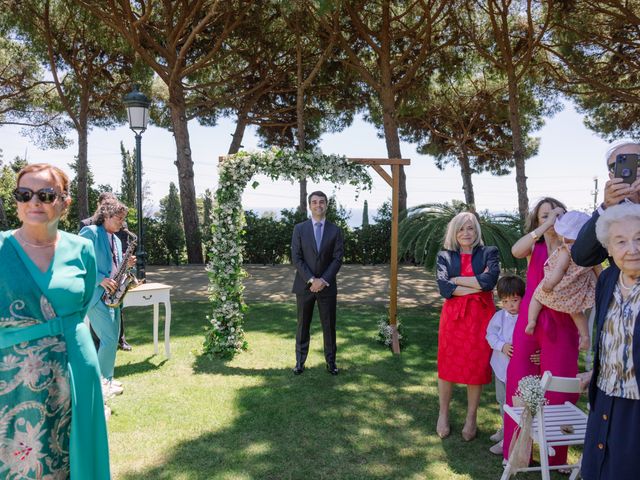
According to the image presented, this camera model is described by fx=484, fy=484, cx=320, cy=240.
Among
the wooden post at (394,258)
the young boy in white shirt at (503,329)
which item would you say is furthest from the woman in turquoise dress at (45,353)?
the wooden post at (394,258)

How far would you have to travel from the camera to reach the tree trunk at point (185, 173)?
46.1ft

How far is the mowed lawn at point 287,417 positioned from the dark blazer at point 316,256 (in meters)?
1.08

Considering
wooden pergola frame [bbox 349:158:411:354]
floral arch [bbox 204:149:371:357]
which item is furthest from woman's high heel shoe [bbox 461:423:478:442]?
floral arch [bbox 204:149:371:357]

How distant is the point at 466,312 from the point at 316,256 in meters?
2.01

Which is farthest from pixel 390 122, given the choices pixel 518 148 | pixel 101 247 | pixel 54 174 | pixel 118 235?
pixel 54 174

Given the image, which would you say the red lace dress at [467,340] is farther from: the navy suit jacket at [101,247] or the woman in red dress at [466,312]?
the navy suit jacket at [101,247]

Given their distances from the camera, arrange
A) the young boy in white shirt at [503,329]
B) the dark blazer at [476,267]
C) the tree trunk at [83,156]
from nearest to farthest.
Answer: the young boy in white shirt at [503,329] → the dark blazer at [476,267] → the tree trunk at [83,156]

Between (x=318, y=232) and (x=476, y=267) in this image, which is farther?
(x=318, y=232)

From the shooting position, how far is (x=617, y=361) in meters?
2.06

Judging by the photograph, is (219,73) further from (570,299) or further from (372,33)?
(570,299)

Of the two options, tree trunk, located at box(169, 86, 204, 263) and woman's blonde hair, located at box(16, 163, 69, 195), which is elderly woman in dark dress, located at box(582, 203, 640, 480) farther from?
tree trunk, located at box(169, 86, 204, 263)

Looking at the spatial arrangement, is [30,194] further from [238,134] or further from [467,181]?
[467,181]

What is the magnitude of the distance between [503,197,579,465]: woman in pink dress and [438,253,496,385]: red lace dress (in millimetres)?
363

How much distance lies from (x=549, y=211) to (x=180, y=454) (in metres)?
3.33
